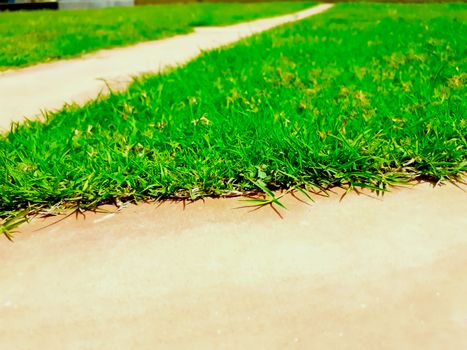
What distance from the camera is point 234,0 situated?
20.9 metres

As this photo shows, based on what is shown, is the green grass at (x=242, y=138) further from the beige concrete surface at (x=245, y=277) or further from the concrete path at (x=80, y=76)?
the concrete path at (x=80, y=76)

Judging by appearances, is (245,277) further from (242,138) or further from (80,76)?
(80,76)

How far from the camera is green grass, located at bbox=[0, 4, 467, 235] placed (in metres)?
1.75

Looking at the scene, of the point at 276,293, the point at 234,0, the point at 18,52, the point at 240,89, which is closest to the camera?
the point at 276,293

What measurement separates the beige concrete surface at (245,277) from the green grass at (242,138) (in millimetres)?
138

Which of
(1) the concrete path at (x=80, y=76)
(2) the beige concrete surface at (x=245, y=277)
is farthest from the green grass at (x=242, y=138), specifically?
(1) the concrete path at (x=80, y=76)

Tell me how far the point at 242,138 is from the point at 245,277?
915 mm

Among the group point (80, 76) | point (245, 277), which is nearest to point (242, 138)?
point (245, 277)

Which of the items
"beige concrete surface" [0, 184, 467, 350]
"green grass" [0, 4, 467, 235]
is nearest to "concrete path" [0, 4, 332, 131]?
"green grass" [0, 4, 467, 235]

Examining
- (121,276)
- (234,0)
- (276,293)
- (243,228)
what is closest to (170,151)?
(243,228)

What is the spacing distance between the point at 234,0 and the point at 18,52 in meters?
17.7

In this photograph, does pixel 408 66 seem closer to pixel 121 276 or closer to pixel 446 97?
pixel 446 97

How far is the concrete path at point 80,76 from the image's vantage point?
306 centimetres

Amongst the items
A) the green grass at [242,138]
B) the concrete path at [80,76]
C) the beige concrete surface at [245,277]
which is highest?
the concrete path at [80,76]
